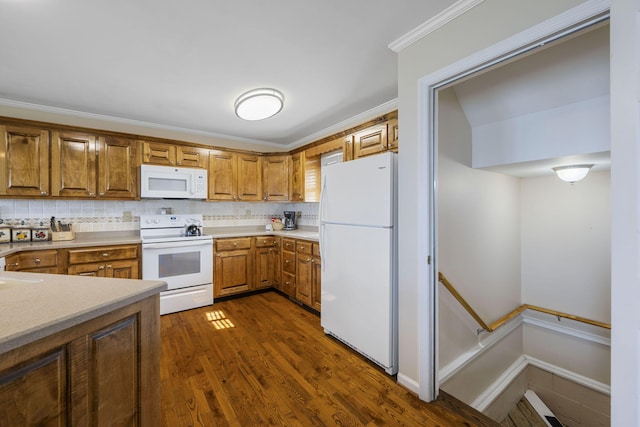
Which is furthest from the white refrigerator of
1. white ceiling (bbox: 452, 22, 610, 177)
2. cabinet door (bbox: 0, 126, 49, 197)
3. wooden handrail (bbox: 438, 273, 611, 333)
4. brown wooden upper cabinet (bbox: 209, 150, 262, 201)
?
cabinet door (bbox: 0, 126, 49, 197)

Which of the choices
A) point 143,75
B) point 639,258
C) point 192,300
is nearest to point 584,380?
point 639,258

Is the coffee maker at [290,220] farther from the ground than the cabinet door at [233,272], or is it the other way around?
the coffee maker at [290,220]

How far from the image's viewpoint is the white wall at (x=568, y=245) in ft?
8.66

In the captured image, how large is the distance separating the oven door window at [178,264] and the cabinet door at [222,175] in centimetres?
87

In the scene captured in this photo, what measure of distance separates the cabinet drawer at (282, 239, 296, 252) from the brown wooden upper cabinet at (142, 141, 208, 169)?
152 cm

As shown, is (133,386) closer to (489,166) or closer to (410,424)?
(410,424)

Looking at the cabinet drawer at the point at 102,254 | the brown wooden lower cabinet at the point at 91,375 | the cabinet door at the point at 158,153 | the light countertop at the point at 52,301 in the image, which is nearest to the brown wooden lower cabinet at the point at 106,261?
the cabinet drawer at the point at 102,254

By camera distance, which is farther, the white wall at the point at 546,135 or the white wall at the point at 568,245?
the white wall at the point at 568,245

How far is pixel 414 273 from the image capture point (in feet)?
5.92

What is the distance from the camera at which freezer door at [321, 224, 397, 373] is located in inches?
79.5

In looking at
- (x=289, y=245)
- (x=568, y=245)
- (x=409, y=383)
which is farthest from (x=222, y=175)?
(x=568, y=245)

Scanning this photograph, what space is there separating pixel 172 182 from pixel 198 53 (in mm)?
1876

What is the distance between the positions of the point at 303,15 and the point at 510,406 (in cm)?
413

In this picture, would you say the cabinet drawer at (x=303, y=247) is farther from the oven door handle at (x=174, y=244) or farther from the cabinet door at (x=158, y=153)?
the cabinet door at (x=158, y=153)
